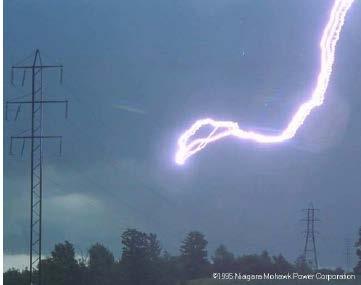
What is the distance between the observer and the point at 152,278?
183 ft

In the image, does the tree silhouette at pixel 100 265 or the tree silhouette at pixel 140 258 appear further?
the tree silhouette at pixel 100 265

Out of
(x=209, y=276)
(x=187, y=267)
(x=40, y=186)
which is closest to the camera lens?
(x=40, y=186)

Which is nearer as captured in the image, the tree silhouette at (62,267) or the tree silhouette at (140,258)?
the tree silhouette at (140,258)

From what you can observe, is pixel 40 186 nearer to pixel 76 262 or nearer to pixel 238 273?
pixel 238 273

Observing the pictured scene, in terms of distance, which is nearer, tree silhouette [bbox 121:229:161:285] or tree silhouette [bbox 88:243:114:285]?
tree silhouette [bbox 121:229:161:285]

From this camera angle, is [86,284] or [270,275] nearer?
[270,275]

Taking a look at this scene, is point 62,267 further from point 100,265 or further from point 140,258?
point 140,258

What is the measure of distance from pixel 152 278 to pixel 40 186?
12503 mm

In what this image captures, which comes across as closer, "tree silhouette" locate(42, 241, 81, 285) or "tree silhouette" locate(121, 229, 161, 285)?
"tree silhouette" locate(121, 229, 161, 285)

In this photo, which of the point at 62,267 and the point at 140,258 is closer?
the point at 140,258

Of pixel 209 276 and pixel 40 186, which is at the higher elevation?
pixel 40 186

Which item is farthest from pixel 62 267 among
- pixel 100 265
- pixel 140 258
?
pixel 140 258

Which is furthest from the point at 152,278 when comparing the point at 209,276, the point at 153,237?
the point at 209,276

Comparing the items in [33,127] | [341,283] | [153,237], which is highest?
[33,127]
